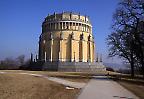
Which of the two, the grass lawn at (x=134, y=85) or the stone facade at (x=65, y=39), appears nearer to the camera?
the grass lawn at (x=134, y=85)

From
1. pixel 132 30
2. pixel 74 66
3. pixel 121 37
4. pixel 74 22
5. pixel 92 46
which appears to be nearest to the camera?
pixel 132 30

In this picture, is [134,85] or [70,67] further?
[70,67]

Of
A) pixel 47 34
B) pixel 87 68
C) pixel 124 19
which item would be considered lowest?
pixel 87 68

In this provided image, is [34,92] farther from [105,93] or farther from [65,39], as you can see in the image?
[65,39]

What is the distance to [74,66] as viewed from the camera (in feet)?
282

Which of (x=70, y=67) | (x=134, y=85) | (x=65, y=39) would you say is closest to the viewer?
(x=134, y=85)

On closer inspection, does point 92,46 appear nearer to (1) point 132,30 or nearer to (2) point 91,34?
(2) point 91,34

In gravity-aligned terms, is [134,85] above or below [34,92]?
below

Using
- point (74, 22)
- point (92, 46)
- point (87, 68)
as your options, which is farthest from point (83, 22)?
point (87, 68)

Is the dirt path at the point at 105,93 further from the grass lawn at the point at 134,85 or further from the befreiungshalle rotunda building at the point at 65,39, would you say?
the befreiungshalle rotunda building at the point at 65,39

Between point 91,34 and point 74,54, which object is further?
point 91,34

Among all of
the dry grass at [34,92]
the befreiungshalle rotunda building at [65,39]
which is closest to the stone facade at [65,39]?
the befreiungshalle rotunda building at [65,39]

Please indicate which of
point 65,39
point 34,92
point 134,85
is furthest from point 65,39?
point 34,92

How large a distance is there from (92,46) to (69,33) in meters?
12.4
